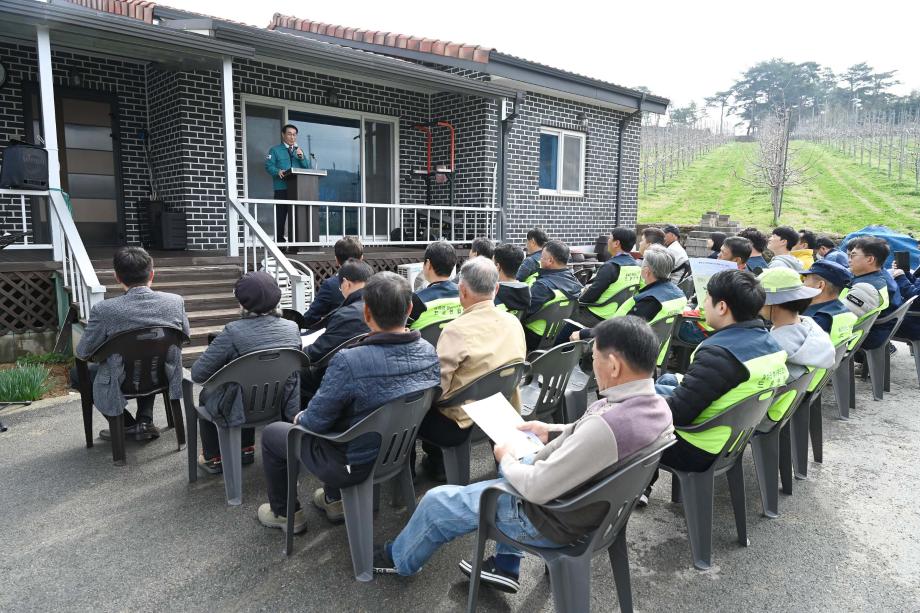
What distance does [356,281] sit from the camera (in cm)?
344

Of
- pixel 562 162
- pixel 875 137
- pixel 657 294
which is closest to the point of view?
pixel 657 294

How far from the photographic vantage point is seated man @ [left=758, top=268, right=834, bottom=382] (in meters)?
3.07

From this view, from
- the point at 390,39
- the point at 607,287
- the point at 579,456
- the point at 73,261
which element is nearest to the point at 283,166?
the point at 73,261

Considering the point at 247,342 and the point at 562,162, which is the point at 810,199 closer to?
the point at 562,162

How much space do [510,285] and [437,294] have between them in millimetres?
669

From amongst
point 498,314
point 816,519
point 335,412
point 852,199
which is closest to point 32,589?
point 335,412

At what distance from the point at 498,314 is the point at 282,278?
481 centimetres

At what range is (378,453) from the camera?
244 centimetres

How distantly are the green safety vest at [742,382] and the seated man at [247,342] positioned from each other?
1.96m

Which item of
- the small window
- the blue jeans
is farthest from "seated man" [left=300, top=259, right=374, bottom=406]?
the small window

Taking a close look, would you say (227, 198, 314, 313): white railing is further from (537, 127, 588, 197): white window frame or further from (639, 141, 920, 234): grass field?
(639, 141, 920, 234): grass field

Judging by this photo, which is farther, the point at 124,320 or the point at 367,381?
the point at 124,320

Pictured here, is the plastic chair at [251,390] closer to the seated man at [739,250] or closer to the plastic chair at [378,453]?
the plastic chair at [378,453]

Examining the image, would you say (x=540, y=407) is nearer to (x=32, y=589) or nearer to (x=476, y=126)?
(x=32, y=589)
